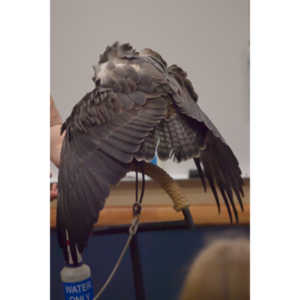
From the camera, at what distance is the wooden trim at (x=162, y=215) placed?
0.90 meters

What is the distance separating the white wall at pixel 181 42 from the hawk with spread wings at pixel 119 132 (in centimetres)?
10

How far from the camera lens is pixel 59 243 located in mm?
860

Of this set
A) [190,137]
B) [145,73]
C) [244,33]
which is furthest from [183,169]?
[244,33]

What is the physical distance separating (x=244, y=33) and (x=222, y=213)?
48 cm

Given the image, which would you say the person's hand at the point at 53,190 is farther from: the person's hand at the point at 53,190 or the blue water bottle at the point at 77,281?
the blue water bottle at the point at 77,281

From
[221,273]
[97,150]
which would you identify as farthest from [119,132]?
[221,273]

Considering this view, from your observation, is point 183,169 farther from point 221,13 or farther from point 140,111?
point 221,13

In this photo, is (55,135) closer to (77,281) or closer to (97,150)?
(97,150)

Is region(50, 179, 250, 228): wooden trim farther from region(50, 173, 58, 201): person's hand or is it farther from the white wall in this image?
the white wall

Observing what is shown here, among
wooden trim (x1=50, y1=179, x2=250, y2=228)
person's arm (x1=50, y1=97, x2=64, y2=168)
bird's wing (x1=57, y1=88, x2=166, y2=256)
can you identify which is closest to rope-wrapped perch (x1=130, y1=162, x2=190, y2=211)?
wooden trim (x1=50, y1=179, x2=250, y2=228)

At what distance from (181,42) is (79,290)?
2.20ft

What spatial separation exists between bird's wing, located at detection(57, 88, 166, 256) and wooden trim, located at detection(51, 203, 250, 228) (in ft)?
0.28

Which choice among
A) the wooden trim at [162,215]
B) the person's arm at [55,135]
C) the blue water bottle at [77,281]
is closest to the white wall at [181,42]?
the person's arm at [55,135]

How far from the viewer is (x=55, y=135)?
94 cm
